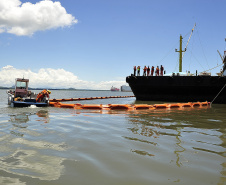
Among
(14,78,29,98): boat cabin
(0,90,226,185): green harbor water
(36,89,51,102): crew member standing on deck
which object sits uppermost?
(14,78,29,98): boat cabin

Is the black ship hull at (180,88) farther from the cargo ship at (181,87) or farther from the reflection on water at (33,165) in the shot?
the reflection on water at (33,165)

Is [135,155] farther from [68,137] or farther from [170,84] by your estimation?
[170,84]

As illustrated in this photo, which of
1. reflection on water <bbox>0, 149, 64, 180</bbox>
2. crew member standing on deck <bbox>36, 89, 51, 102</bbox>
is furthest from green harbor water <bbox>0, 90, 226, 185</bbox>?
crew member standing on deck <bbox>36, 89, 51, 102</bbox>

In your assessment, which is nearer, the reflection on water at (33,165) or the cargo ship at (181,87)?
the reflection on water at (33,165)

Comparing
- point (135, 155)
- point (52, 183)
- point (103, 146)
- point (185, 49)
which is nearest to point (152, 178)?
point (135, 155)

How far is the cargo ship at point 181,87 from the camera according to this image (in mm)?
21422

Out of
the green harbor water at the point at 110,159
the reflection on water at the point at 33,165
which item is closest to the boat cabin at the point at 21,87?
the green harbor water at the point at 110,159

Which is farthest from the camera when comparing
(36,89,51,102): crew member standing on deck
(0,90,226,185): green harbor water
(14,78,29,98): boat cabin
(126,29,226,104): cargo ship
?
(126,29,226,104): cargo ship

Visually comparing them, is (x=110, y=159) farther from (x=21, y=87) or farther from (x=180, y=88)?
(x=180, y=88)

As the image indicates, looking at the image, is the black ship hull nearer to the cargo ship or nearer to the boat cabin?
the cargo ship

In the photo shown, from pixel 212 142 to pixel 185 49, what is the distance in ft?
98.0

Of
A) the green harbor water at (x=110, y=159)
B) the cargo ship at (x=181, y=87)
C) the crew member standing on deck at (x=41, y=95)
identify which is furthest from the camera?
the cargo ship at (x=181, y=87)

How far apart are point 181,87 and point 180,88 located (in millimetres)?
168

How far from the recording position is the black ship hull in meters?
21.5
